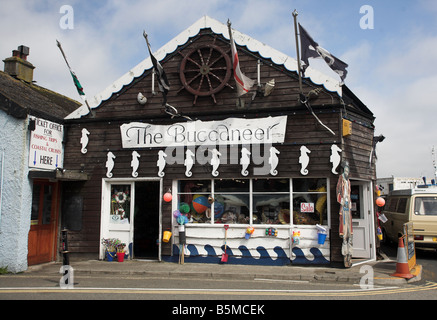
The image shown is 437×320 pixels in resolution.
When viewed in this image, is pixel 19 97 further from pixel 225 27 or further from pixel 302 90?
pixel 302 90

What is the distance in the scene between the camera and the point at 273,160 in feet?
35.0

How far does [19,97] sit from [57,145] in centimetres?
174

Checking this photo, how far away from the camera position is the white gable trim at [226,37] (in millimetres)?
10672

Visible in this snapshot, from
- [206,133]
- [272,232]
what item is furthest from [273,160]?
[206,133]

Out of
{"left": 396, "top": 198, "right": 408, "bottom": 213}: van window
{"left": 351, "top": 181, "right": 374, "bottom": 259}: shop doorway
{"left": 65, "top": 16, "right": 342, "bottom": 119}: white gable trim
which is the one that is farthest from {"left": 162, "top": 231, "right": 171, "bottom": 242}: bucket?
{"left": 396, "top": 198, "right": 408, "bottom": 213}: van window

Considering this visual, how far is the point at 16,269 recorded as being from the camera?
33.4 feet

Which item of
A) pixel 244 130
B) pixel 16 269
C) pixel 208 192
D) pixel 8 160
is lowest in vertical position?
pixel 16 269

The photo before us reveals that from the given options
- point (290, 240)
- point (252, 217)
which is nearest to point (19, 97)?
point (252, 217)

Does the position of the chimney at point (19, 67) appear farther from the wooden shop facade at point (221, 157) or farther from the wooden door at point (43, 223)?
the wooden door at point (43, 223)

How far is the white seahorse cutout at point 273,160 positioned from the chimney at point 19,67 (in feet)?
32.8

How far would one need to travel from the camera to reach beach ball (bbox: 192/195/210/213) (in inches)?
444

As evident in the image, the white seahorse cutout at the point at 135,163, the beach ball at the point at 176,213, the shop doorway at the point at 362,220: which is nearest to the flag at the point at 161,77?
the white seahorse cutout at the point at 135,163
